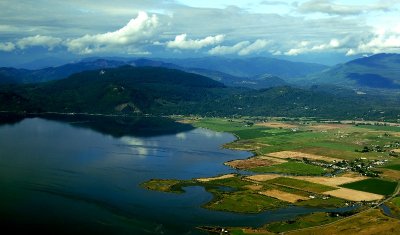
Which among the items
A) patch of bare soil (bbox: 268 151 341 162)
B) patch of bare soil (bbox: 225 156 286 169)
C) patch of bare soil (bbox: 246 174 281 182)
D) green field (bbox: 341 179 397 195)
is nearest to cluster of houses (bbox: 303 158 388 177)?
patch of bare soil (bbox: 268 151 341 162)

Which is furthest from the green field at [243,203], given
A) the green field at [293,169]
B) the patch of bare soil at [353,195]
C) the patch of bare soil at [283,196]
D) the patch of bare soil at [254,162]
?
the patch of bare soil at [254,162]

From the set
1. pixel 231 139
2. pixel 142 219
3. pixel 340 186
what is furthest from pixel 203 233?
pixel 231 139

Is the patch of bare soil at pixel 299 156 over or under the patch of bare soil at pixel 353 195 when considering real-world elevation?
over

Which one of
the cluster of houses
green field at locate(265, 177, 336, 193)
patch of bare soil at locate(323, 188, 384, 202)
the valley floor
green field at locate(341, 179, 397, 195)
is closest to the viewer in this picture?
the valley floor

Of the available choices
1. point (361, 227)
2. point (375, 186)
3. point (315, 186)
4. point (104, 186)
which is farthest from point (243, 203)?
point (375, 186)

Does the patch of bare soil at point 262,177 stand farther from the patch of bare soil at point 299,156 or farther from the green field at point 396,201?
the green field at point 396,201

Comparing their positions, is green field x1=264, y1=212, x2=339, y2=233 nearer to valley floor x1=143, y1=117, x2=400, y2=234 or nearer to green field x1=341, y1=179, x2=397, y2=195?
valley floor x1=143, y1=117, x2=400, y2=234
